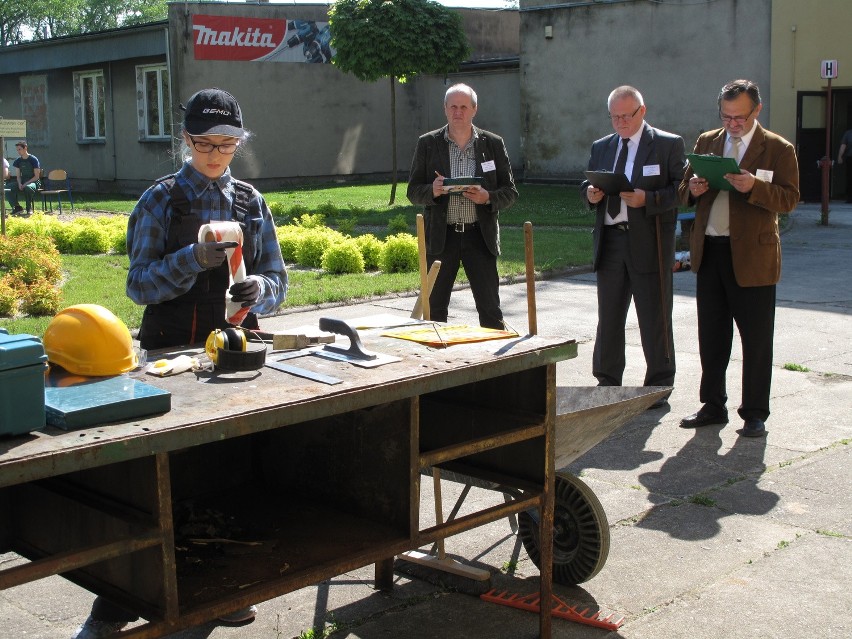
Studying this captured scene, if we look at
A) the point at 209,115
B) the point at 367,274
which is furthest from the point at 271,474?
the point at 367,274

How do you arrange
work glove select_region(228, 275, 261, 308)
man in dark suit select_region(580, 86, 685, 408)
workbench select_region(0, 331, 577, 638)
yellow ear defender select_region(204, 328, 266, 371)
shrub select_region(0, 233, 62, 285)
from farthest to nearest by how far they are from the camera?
shrub select_region(0, 233, 62, 285)
man in dark suit select_region(580, 86, 685, 408)
work glove select_region(228, 275, 261, 308)
yellow ear defender select_region(204, 328, 266, 371)
workbench select_region(0, 331, 577, 638)

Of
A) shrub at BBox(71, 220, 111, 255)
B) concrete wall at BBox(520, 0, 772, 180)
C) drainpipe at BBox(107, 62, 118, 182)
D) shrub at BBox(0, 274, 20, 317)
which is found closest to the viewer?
shrub at BBox(0, 274, 20, 317)

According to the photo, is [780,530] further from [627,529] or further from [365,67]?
[365,67]

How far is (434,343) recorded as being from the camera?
3.50 meters

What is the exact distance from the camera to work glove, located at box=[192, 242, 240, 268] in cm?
348

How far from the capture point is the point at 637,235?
6.57 meters

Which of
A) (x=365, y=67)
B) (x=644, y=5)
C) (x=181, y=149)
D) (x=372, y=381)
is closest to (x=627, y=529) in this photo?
(x=372, y=381)

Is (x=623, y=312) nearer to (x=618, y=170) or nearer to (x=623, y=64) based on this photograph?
(x=618, y=170)

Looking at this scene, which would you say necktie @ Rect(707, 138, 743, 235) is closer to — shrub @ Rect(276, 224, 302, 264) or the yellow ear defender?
the yellow ear defender

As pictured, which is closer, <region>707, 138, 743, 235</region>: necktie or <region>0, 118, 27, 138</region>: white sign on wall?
<region>707, 138, 743, 235</region>: necktie

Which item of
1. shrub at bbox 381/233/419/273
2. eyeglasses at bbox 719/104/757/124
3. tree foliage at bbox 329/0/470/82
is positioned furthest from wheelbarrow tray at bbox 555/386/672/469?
tree foliage at bbox 329/0/470/82

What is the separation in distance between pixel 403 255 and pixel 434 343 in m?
9.63

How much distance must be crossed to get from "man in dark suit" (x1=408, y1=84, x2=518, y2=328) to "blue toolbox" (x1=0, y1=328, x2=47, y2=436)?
15.0ft

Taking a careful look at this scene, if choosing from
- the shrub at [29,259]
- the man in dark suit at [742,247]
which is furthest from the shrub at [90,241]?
the man in dark suit at [742,247]
